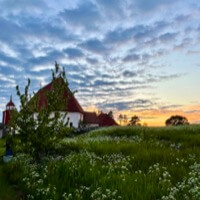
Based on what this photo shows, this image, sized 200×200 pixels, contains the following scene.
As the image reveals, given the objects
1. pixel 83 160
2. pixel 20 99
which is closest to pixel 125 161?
pixel 83 160

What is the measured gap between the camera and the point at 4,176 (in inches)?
800

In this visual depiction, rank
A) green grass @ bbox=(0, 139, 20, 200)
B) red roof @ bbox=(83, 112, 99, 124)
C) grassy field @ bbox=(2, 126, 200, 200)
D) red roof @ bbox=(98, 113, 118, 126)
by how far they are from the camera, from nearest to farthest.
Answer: grassy field @ bbox=(2, 126, 200, 200) < green grass @ bbox=(0, 139, 20, 200) < red roof @ bbox=(83, 112, 99, 124) < red roof @ bbox=(98, 113, 118, 126)

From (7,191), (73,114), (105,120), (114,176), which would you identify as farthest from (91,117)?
(114,176)

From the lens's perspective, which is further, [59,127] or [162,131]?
[162,131]

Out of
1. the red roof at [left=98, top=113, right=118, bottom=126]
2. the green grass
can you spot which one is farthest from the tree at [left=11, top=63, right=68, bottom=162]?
the red roof at [left=98, top=113, right=118, bottom=126]

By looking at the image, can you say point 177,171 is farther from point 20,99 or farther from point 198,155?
point 20,99

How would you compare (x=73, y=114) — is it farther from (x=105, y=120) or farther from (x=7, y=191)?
(x=7, y=191)

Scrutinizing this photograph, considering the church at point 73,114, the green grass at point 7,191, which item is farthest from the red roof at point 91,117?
the green grass at point 7,191

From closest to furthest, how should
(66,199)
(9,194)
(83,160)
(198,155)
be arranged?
1. (66,199)
2. (9,194)
3. (83,160)
4. (198,155)

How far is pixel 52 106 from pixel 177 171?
31.0ft

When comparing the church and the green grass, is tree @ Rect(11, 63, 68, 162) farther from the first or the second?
the green grass

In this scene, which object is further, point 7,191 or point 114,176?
point 7,191

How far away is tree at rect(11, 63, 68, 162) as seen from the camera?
22.1 m

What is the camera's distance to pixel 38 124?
22500 mm
